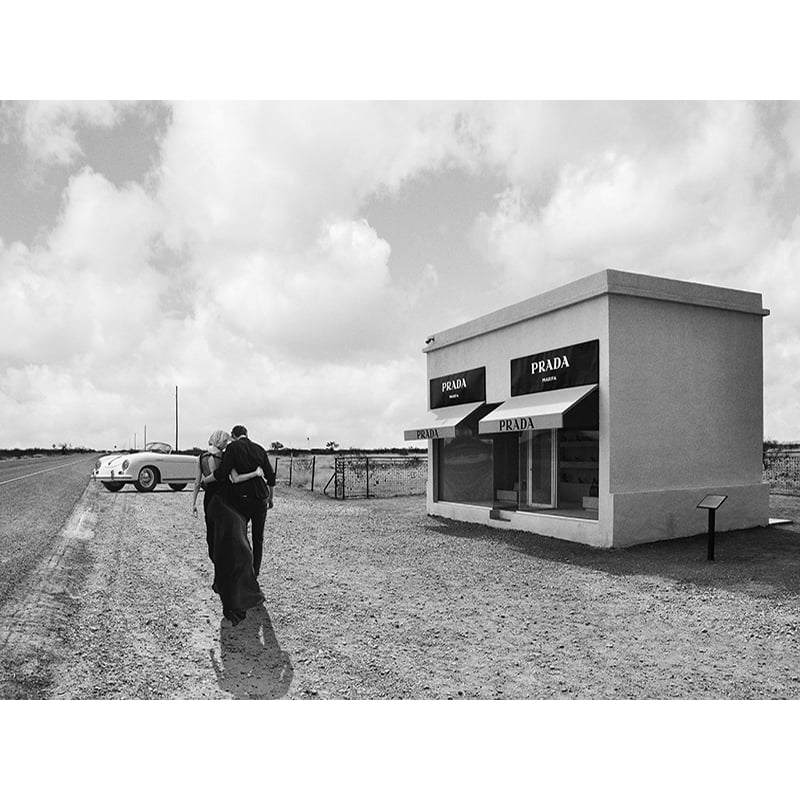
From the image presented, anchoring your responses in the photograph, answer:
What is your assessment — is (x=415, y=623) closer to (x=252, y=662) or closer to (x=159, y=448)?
(x=252, y=662)

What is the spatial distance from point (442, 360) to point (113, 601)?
10.3 meters

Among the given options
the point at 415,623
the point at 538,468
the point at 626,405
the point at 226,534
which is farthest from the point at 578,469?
the point at 226,534

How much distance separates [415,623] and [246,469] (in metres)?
2.10

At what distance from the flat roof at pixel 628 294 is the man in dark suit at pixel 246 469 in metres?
6.73

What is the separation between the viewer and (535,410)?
1195cm

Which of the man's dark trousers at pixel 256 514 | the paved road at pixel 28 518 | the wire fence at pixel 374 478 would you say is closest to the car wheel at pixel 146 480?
the paved road at pixel 28 518

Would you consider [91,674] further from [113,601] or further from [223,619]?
[113,601]

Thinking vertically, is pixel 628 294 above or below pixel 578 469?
above

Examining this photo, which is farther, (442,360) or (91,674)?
(442,360)

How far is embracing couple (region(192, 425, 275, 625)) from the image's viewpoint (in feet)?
19.8

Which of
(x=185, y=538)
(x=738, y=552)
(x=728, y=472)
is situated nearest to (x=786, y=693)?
(x=738, y=552)

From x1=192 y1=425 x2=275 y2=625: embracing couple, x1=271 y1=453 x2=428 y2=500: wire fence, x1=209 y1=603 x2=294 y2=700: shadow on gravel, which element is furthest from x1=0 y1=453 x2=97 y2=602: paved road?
x1=271 y1=453 x2=428 y2=500: wire fence

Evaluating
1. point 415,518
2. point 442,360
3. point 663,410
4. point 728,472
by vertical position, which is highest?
point 442,360

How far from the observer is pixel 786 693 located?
4.88m
